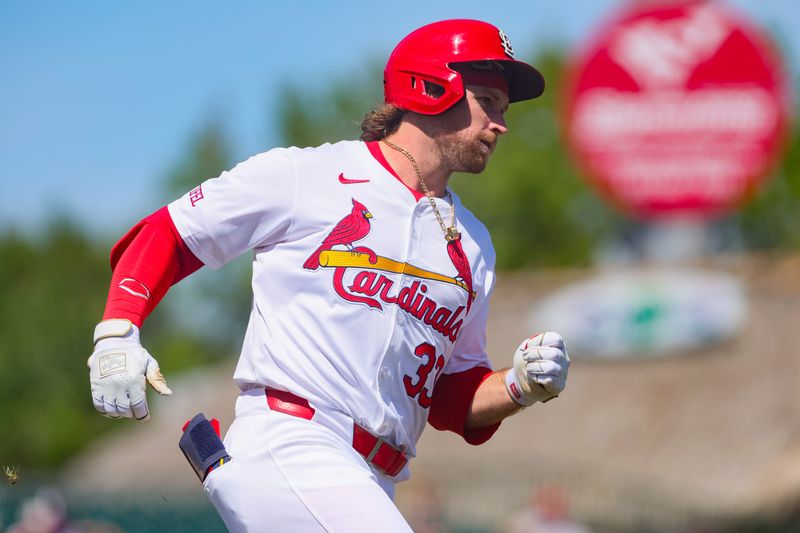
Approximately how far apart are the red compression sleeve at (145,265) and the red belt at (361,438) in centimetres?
51

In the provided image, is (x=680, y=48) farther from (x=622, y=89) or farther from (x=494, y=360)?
(x=494, y=360)

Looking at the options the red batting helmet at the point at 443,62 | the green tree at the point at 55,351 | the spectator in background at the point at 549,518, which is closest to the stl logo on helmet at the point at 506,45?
the red batting helmet at the point at 443,62

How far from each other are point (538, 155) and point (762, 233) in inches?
355

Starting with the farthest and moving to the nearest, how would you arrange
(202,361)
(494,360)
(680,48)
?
(202,361) → (680,48) → (494,360)

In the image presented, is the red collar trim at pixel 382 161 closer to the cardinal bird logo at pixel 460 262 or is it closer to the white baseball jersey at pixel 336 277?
the white baseball jersey at pixel 336 277

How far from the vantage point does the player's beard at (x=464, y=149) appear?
460 centimetres

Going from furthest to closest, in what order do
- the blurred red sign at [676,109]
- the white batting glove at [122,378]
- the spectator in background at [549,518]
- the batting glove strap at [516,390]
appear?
the blurred red sign at [676,109] → the spectator in background at [549,518] → the batting glove strap at [516,390] → the white batting glove at [122,378]

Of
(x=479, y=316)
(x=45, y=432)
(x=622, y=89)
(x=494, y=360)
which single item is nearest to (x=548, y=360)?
(x=479, y=316)

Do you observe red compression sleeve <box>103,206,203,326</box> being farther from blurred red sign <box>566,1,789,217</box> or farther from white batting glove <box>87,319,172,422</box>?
blurred red sign <box>566,1,789,217</box>

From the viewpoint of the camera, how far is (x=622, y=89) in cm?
2667

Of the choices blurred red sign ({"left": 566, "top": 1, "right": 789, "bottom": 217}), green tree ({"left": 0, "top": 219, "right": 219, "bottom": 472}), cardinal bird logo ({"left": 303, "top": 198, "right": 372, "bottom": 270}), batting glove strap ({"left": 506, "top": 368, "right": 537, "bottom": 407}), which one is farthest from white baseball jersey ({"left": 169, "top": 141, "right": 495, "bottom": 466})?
green tree ({"left": 0, "top": 219, "right": 219, "bottom": 472})

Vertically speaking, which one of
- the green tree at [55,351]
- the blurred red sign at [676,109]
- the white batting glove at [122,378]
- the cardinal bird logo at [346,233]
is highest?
the cardinal bird logo at [346,233]

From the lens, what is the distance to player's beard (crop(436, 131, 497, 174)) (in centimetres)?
460

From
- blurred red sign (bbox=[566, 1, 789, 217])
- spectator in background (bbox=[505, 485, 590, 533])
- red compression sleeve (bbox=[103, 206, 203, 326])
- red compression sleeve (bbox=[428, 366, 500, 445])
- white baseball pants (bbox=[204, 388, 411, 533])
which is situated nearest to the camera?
white baseball pants (bbox=[204, 388, 411, 533])
